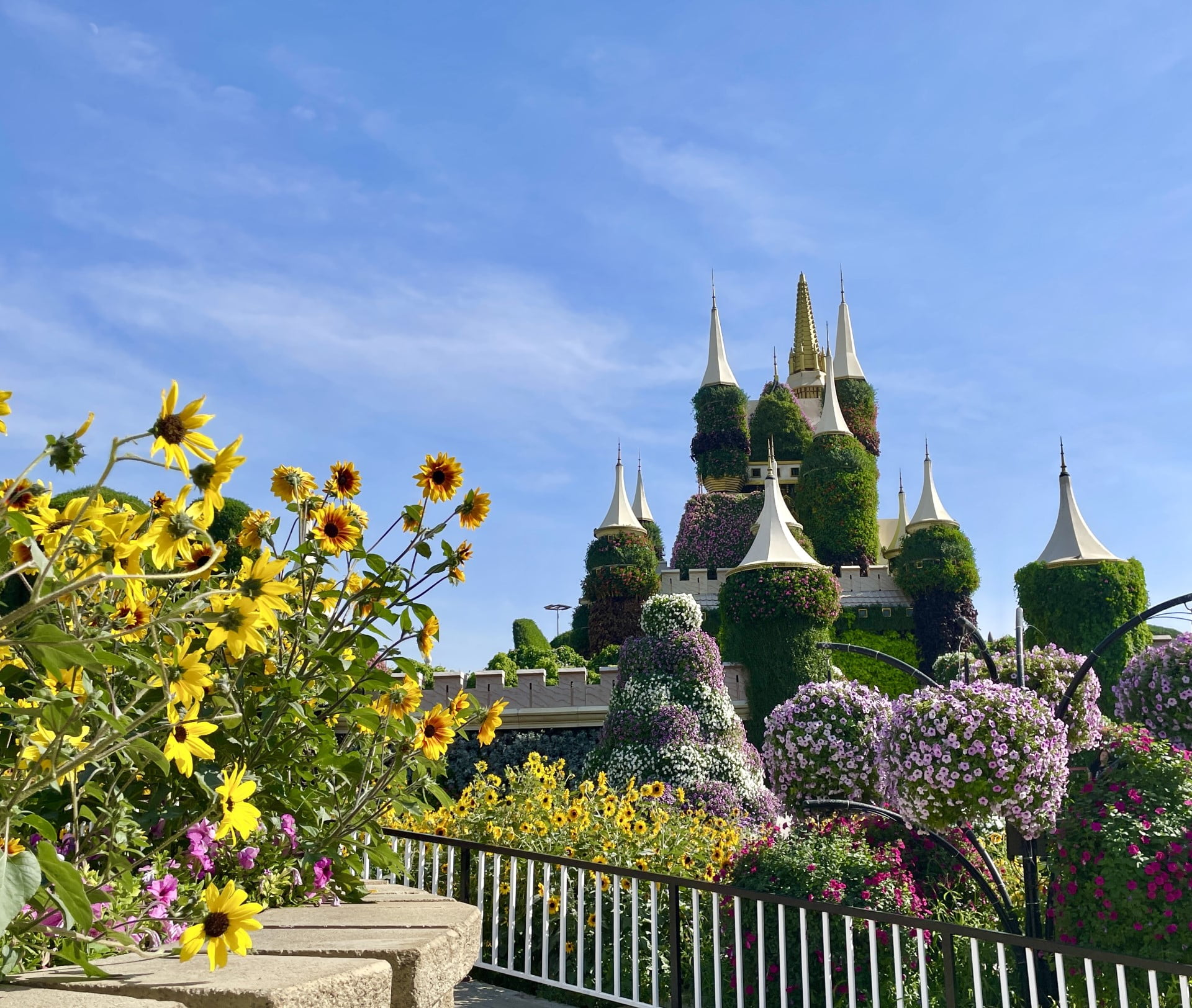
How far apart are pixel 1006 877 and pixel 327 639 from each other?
829 cm

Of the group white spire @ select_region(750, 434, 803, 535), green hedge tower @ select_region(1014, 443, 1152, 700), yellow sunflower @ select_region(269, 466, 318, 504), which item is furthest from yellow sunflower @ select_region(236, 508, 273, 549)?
green hedge tower @ select_region(1014, 443, 1152, 700)

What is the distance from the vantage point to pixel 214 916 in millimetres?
2014

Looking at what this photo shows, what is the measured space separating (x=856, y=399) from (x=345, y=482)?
35.7 m

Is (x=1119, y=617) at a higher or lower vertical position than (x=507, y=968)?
higher

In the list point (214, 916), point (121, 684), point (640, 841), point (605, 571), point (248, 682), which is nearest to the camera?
point (214, 916)

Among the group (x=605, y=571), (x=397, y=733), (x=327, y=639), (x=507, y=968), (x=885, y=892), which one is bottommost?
(x=507, y=968)

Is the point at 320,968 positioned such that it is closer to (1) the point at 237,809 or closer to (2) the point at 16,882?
(1) the point at 237,809

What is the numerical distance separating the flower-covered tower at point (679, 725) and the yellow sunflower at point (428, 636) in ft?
28.5

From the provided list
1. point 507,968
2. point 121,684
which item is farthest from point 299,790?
point 507,968

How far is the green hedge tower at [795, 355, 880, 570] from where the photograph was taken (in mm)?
30891

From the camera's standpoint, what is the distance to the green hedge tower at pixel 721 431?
32906 millimetres

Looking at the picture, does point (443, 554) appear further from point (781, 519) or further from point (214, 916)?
point (781, 519)

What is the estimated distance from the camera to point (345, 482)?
3.44m

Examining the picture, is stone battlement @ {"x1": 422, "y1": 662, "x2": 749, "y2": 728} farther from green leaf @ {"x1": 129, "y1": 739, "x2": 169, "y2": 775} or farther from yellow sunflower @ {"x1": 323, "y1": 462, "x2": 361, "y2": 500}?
green leaf @ {"x1": 129, "y1": 739, "x2": 169, "y2": 775}
